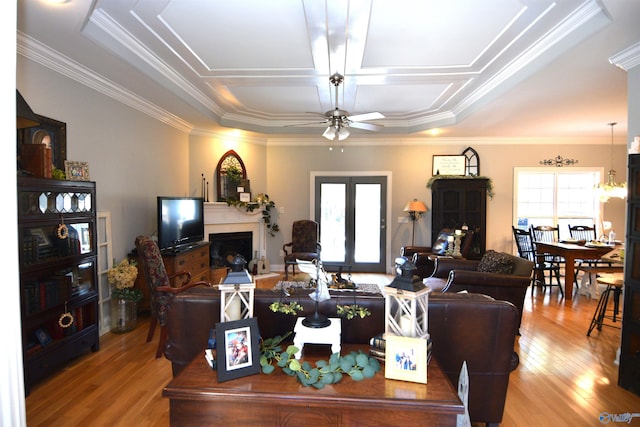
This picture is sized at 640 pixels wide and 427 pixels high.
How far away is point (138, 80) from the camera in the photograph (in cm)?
352

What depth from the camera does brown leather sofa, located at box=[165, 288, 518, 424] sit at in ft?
6.23

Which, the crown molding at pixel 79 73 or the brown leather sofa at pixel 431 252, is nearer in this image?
the crown molding at pixel 79 73

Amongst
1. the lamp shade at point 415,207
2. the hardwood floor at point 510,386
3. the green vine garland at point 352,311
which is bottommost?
the hardwood floor at point 510,386

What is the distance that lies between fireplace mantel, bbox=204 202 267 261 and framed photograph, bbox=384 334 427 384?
181 inches

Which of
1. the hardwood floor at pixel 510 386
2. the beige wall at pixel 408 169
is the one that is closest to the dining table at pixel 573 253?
the hardwood floor at pixel 510 386

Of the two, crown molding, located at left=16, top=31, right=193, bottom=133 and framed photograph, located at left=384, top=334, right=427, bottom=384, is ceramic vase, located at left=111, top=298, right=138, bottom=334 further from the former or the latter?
framed photograph, located at left=384, top=334, right=427, bottom=384

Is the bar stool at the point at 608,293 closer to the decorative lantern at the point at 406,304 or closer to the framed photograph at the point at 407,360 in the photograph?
the decorative lantern at the point at 406,304

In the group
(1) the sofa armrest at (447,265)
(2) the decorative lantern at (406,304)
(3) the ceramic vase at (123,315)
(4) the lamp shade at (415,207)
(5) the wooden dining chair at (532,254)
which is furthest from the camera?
(4) the lamp shade at (415,207)

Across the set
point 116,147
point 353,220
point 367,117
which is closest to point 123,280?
point 116,147

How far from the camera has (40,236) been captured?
2582mm

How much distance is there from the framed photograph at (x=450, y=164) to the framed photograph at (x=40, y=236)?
5.83 metres

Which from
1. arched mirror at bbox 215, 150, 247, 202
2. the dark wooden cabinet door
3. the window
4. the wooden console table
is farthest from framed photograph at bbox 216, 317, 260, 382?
the window

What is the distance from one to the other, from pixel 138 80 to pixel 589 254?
243 inches

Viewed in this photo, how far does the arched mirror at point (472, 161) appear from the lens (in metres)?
6.38
